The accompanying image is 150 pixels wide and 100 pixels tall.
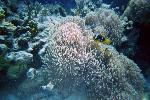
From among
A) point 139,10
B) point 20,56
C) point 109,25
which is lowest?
point 20,56

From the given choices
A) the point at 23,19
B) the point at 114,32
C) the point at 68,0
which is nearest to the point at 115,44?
the point at 114,32

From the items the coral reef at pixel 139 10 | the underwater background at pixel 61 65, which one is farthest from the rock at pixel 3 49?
the coral reef at pixel 139 10

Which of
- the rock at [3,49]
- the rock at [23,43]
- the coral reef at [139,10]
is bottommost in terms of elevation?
the rock at [3,49]

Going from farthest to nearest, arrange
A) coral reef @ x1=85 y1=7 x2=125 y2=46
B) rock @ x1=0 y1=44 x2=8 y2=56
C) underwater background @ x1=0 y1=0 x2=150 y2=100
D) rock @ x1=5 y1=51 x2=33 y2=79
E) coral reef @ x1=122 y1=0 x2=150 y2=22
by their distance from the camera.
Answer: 1. coral reef @ x1=122 y1=0 x2=150 y2=22
2. coral reef @ x1=85 y1=7 x2=125 y2=46
3. underwater background @ x1=0 y1=0 x2=150 y2=100
4. rock @ x1=5 y1=51 x2=33 y2=79
5. rock @ x1=0 y1=44 x2=8 y2=56

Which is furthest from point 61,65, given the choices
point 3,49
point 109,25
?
point 109,25

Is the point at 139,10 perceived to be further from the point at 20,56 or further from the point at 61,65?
the point at 20,56

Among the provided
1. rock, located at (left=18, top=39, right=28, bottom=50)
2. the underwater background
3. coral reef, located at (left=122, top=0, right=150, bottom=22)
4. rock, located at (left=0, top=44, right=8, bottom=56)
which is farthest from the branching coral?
coral reef, located at (left=122, top=0, right=150, bottom=22)

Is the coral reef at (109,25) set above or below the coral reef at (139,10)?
below

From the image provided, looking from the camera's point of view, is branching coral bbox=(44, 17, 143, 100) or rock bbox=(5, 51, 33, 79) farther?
branching coral bbox=(44, 17, 143, 100)

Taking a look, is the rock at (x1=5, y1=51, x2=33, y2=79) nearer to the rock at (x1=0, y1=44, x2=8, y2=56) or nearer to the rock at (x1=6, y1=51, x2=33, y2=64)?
the rock at (x1=6, y1=51, x2=33, y2=64)

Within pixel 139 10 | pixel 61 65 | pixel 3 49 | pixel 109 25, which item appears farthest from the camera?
pixel 139 10

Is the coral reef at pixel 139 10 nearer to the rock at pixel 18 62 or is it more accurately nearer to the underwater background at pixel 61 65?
the underwater background at pixel 61 65

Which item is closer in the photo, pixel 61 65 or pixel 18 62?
pixel 18 62

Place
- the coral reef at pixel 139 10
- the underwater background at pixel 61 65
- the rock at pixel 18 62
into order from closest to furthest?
the rock at pixel 18 62 < the underwater background at pixel 61 65 < the coral reef at pixel 139 10
